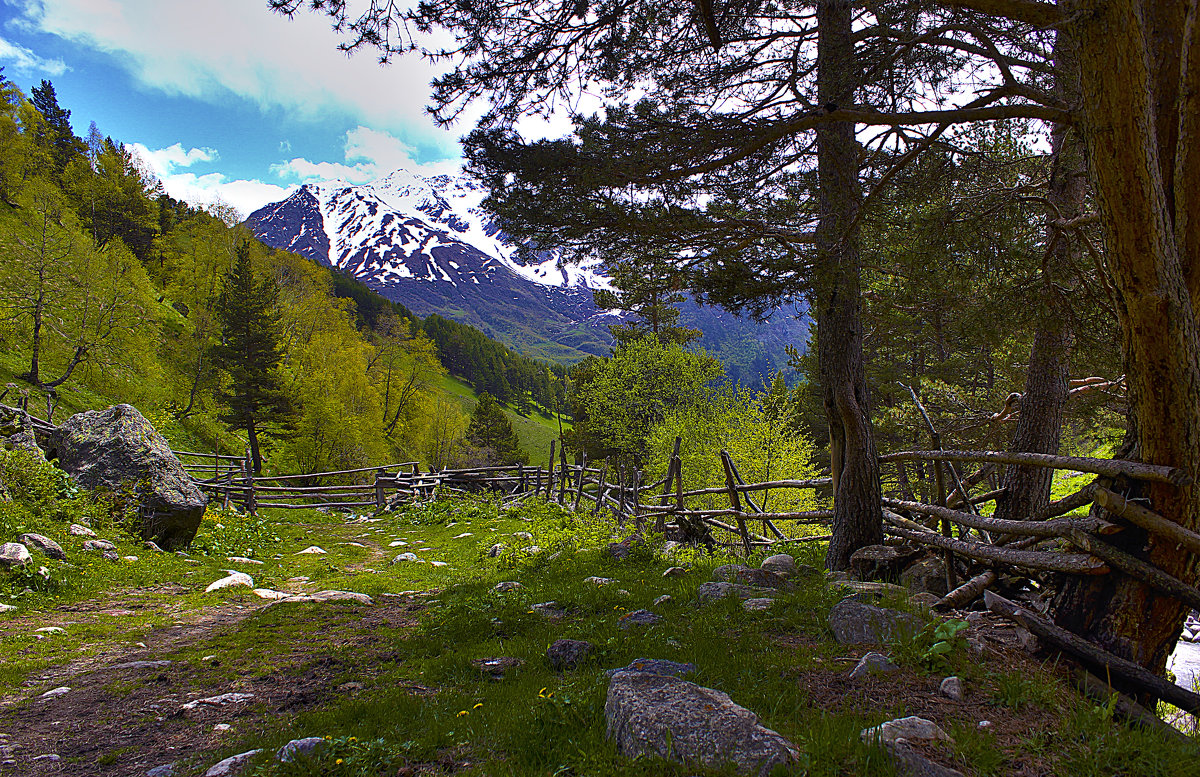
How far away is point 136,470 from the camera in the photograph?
8914 mm

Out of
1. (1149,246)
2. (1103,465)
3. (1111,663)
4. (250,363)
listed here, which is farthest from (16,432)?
(250,363)

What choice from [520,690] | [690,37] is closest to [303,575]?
[520,690]

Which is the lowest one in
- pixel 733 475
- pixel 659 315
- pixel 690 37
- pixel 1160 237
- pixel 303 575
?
pixel 303 575

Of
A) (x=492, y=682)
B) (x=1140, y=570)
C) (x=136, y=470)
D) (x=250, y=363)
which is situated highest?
(x=250, y=363)

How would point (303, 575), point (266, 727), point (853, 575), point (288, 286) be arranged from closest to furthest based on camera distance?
point (266, 727), point (853, 575), point (303, 575), point (288, 286)

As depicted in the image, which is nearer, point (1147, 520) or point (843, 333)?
point (1147, 520)

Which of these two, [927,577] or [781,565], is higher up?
[927,577]

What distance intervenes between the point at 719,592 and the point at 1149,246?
4100 millimetres

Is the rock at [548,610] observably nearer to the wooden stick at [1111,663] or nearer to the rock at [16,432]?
the wooden stick at [1111,663]

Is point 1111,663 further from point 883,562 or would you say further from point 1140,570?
point 883,562

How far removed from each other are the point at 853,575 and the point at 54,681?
7.20 meters

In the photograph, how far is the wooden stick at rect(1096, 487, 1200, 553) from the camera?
2.87 metres

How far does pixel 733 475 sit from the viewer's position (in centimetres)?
942

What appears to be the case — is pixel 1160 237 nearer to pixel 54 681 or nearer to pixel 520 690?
pixel 520 690
